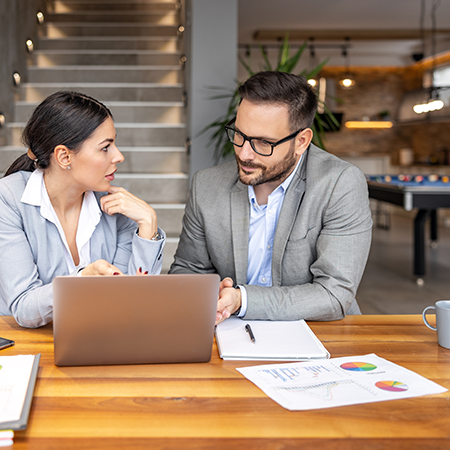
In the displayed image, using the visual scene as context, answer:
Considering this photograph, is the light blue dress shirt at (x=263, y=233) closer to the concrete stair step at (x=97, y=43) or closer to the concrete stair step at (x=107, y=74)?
the concrete stair step at (x=107, y=74)

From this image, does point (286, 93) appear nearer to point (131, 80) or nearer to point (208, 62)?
point (208, 62)

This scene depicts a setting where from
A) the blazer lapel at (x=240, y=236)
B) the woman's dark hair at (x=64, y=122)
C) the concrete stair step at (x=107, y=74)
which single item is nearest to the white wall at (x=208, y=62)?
the concrete stair step at (x=107, y=74)

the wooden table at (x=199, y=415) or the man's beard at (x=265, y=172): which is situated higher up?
the man's beard at (x=265, y=172)

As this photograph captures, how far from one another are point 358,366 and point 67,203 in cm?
106

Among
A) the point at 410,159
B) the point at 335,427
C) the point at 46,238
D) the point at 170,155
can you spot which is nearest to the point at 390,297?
the point at 170,155

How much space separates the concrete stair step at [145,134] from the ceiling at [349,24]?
3.14 m

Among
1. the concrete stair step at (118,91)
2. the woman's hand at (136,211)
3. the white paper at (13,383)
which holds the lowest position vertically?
the white paper at (13,383)

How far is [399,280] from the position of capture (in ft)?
16.5

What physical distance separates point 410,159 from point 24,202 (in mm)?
11262

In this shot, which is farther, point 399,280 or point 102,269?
point 399,280

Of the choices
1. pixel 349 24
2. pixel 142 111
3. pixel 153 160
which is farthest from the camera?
pixel 349 24

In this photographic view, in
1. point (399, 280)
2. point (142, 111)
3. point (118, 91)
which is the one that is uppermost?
point (118, 91)

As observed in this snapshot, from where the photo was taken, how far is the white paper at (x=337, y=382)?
0.89 meters

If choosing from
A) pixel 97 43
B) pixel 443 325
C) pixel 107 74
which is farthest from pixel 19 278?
pixel 97 43
